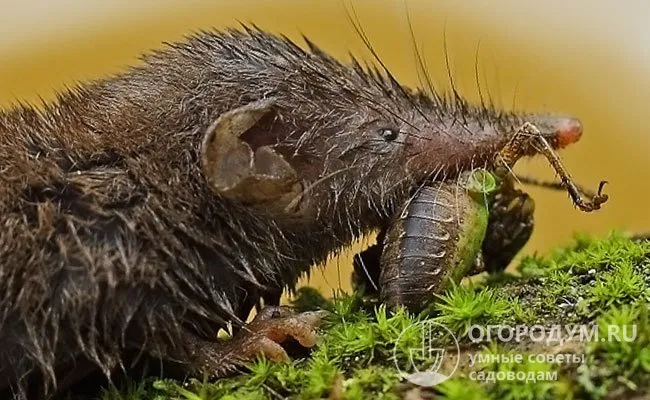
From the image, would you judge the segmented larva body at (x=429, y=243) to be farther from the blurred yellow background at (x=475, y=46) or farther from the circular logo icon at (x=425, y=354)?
the blurred yellow background at (x=475, y=46)

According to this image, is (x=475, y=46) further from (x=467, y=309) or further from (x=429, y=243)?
(x=467, y=309)

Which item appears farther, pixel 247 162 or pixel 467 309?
pixel 247 162

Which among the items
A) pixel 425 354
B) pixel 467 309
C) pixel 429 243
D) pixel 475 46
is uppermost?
pixel 475 46

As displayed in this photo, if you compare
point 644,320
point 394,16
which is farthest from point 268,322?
point 394,16

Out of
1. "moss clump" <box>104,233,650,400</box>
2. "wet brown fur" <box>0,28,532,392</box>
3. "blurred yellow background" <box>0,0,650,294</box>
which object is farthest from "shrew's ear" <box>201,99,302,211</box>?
"blurred yellow background" <box>0,0,650,294</box>

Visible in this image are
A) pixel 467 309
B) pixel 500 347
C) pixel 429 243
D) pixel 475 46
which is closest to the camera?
pixel 500 347

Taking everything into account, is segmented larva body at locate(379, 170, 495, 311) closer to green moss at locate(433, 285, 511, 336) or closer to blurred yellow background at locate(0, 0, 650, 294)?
green moss at locate(433, 285, 511, 336)

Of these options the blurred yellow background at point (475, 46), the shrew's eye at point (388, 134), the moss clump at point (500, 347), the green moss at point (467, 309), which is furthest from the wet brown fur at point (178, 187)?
the blurred yellow background at point (475, 46)

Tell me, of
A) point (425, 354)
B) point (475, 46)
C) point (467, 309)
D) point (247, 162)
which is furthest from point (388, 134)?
A: point (475, 46)
